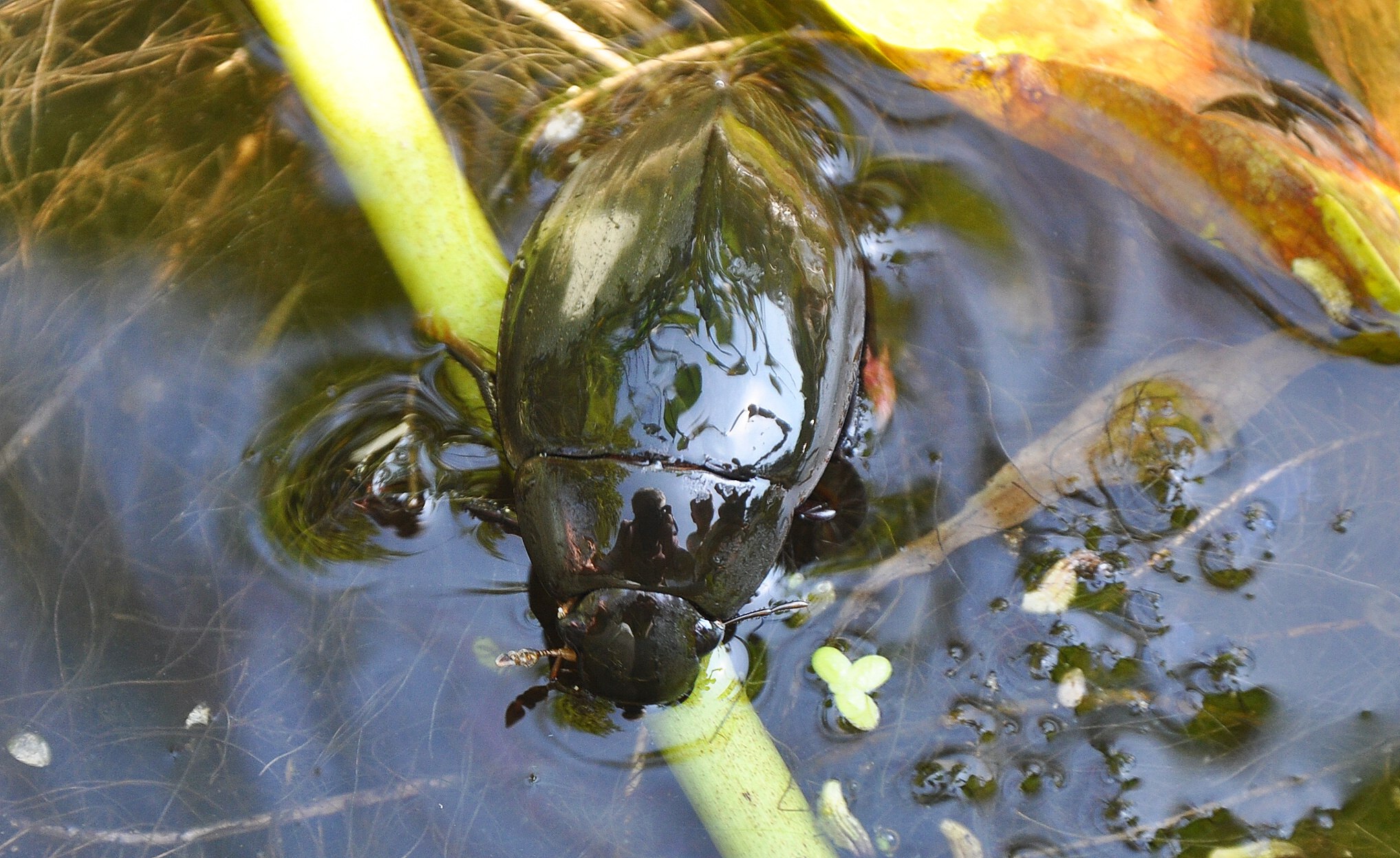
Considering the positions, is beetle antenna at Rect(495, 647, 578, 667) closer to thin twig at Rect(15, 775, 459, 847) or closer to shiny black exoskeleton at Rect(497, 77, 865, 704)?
shiny black exoskeleton at Rect(497, 77, 865, 704)

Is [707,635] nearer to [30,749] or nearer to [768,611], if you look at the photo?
[768,611]

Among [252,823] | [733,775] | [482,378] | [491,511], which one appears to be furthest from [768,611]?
[252,823]

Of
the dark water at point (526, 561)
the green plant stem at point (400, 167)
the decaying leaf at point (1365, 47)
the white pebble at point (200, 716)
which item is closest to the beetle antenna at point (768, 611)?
the dark water at point (526, 561)

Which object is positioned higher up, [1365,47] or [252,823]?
[1365,47]

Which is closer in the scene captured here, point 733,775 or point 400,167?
point 733,775

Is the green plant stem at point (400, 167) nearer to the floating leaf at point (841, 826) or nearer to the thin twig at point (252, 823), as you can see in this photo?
the thin twig at point (252, 823)

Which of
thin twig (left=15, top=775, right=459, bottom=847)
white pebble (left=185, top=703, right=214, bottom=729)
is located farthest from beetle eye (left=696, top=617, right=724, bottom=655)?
white pebble (left=185, top=703, right=214, bottom=729)
